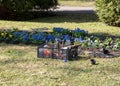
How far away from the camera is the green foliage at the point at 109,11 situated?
45.7ft

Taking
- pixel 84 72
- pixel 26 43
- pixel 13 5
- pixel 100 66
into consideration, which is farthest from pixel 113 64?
pixel 13 5

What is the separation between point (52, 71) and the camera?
7.42m

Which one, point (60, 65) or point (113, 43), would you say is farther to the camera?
point (113, 43)

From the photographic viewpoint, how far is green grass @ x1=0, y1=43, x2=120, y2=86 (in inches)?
264

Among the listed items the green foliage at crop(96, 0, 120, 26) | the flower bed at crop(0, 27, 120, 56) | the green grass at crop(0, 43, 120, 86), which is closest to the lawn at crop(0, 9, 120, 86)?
the green grass at crop(0, 43, 120, 86)

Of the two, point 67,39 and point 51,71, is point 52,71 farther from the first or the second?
point 67,39

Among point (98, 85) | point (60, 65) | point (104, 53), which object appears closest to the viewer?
point (98, 85)

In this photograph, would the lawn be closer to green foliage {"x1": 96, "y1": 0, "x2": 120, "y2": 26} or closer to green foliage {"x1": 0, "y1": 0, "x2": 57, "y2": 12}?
green foliage {"x1": 96, "y1": 0, "x2": 120, "y2": 26}

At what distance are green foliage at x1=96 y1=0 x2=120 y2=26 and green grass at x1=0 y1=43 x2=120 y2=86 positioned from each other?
5.69m

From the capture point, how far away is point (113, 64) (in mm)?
7980

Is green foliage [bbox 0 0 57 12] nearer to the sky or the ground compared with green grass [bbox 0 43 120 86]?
nearer to the ground

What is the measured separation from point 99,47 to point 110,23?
18.9 ft

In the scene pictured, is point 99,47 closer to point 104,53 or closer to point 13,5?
point 104,53

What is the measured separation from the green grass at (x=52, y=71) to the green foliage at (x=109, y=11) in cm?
569
